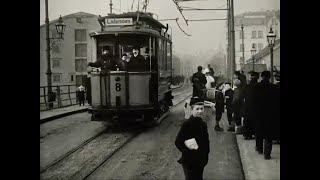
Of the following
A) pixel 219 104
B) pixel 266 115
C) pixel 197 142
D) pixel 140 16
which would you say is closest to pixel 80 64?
pixel 140 16

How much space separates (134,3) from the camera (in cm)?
318

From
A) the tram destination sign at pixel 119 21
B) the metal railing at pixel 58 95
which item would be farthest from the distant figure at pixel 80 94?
the tram destination sign at pixel 119 21

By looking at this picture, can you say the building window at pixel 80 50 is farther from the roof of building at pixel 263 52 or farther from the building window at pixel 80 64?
the roof of building at pixel 263 52

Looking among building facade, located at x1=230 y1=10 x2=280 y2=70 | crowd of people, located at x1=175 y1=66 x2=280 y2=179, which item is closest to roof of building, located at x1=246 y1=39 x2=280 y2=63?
building facade, located at x1=230 y1=10 x2=280 y2=70

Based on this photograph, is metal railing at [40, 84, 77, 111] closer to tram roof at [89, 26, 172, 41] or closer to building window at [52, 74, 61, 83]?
building window at [52, 74, 61, 83]

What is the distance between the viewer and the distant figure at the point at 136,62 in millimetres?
4074

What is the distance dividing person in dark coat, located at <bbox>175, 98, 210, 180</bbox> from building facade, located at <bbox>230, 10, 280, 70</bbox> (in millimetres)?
749

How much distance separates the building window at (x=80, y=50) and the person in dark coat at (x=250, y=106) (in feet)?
4.83

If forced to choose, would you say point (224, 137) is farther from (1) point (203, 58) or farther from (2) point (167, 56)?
(2) point (167, 56)

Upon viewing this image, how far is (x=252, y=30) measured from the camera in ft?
10.3

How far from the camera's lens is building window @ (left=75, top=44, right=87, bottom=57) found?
3.41 metres
